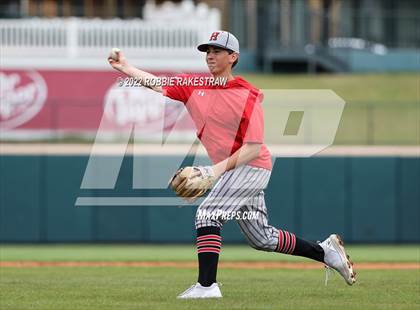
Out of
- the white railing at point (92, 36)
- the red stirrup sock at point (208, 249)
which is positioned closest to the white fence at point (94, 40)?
the white railing at point (92, 36)

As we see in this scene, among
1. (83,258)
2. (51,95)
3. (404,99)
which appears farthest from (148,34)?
(83,258)

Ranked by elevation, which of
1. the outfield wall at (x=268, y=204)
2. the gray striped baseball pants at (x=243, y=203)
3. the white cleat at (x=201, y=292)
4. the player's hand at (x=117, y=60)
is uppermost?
the player's hand at (x=117, y=60)

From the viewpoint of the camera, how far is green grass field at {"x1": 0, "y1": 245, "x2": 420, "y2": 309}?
32.0ft

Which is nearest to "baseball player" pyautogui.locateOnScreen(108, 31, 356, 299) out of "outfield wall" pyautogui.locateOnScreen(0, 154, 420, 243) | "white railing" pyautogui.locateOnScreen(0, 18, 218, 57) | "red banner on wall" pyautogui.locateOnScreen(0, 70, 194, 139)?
"outfield wall" pyautogui.locateOnScreen(0, 154, 420, 243)

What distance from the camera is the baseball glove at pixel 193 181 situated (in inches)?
387

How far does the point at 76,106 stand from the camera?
25.1 meters

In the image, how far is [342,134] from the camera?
26672 millimetres

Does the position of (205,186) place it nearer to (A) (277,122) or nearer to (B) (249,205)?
(B) (249,205)

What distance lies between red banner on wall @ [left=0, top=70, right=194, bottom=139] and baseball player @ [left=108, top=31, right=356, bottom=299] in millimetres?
15072

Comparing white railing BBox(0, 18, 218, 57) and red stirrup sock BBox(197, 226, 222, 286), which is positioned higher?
white railing BBox(0, 18, 218, 57)

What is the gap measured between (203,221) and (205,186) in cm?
32

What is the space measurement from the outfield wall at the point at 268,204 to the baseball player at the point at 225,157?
1076 centimetres
